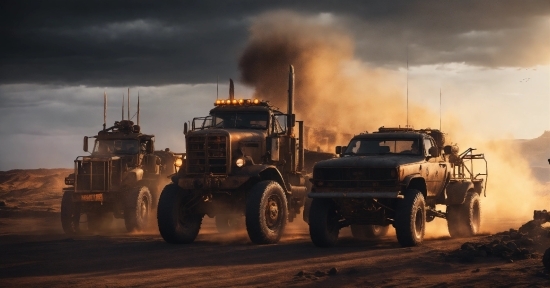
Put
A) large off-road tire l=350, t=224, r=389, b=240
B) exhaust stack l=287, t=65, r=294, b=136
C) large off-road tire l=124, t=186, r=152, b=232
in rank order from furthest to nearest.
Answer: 1. large off-road tire l=124, t=186, r=152, b=232
2. large off-road tire l=350, t=224, r=389, b=240
3. exhaust stack l=287, t=65, r=294, b=136

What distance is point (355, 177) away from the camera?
1742 cm

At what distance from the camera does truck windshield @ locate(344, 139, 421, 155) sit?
1884 cm

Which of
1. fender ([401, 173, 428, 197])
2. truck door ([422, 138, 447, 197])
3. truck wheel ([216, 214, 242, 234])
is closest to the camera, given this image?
fender ([401, 173, 428, 197])

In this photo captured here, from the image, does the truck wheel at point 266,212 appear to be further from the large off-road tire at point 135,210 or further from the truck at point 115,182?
the large off-road tire at point 135,210

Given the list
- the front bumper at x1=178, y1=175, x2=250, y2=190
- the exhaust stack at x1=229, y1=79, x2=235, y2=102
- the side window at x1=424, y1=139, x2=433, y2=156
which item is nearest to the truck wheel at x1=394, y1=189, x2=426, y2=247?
the side window at x1=424, y1=139, x2=433, y2=156

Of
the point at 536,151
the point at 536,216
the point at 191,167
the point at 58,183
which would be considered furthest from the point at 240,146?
the point at 536,151

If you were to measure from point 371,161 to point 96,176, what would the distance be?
1035cm

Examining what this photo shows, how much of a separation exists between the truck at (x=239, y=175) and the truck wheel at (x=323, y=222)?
4.35ft

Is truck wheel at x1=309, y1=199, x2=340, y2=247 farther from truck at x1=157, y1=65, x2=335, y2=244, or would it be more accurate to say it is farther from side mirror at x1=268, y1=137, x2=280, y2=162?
side mirror at x1=268, y1=137, x2=280, y2=162

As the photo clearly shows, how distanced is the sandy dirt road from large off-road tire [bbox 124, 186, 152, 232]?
278 cm

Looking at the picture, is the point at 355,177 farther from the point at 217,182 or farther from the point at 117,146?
the point at 117,146

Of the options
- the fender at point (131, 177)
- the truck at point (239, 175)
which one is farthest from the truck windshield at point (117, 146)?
the truck at point (239, 175)

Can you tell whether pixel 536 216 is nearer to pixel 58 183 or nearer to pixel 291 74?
pixel 291 74

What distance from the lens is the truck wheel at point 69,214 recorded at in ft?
79.2
